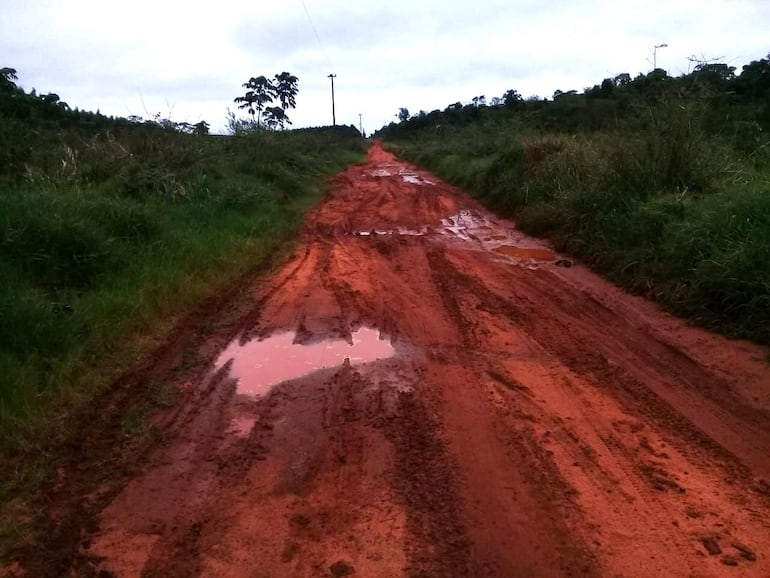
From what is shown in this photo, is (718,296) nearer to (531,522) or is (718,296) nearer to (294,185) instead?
(531,522)

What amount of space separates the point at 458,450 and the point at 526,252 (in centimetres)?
722

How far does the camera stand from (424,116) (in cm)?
7862

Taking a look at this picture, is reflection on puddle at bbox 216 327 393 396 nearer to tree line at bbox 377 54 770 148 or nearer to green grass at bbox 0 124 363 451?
green grass at bbox 0 124 363 451

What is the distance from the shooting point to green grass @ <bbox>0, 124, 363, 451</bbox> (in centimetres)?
541

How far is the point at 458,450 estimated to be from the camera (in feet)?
14.1

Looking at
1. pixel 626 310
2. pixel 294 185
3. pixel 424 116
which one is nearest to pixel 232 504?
pixel 626 310

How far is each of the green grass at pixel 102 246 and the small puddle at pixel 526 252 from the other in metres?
3.72

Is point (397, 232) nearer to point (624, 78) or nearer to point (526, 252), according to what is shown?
point (526, 252)

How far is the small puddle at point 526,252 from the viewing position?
10656mm

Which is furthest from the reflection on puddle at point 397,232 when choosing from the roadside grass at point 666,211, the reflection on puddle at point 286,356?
the reflection on puddle at point 286,356

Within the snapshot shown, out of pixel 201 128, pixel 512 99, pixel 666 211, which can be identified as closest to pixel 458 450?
pixel 666 211

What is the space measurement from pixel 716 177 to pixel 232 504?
913cm

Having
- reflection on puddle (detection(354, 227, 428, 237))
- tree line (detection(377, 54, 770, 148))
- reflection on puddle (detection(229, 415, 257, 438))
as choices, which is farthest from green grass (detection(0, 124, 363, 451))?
tree line (detection(377, 54, 770, 148))

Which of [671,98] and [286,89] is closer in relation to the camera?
[671,98]
